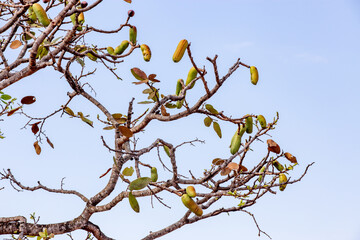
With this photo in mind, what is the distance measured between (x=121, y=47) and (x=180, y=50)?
0.61m

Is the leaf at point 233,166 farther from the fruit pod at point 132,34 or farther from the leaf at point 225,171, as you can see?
the fruit pod at point 132,34

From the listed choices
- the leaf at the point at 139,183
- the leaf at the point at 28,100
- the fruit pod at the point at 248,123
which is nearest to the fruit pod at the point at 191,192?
the leaf at the point at 139,183

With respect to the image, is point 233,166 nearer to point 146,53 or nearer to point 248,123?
point 248,123

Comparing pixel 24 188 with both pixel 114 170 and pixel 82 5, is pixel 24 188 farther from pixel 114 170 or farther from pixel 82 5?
pixel 82 5

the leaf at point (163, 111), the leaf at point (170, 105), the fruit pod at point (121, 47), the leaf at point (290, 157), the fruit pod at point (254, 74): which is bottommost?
the leaf at point (290, 157)

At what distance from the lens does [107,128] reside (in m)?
2.90

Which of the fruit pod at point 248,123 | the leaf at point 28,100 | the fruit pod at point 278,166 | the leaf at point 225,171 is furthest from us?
the leaf at point 28,100

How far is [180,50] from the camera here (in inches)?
85.1

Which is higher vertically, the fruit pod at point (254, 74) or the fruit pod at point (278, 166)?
the fruit pod at point (254, 74)

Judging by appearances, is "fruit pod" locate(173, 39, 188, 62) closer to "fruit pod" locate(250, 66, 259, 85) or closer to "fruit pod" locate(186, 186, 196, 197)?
"fruit pod" locate(250, 66, 259, 85)

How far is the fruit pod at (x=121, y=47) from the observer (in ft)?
8.65

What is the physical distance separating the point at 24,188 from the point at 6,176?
0.55ft

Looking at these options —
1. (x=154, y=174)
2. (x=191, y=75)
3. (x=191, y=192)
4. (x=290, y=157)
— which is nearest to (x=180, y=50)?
(x=191, y=75)

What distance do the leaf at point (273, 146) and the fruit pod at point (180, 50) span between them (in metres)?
0.72
